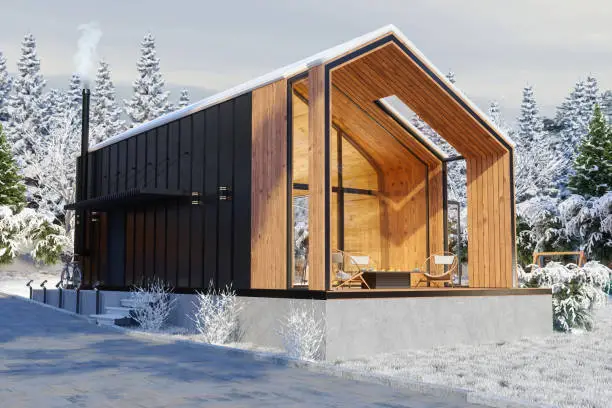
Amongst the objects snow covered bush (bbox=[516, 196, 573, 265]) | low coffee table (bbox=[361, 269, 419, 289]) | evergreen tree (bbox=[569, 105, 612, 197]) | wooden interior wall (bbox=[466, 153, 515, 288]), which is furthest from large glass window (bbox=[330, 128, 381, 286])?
evergreen tree (bbox=[569, 105, 612, 197])

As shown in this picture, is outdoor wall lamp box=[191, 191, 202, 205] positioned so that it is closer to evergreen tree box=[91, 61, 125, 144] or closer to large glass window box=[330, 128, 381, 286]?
large glass window box=[330, 128, 381, 286]

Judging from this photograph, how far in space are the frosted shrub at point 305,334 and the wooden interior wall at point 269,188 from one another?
1.16 meters

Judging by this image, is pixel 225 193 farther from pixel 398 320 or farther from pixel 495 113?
pixel 495 113

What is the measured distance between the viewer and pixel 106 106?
4759 centimetres

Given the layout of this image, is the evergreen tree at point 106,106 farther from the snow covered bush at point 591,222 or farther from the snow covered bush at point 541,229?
the snow covered bush at point 591,222

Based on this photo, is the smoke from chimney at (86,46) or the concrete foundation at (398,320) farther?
the smoke from chimney at (86,46)

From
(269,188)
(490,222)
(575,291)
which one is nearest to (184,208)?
(269,188)

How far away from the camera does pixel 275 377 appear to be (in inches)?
324

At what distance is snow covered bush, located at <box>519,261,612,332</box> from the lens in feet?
45.1

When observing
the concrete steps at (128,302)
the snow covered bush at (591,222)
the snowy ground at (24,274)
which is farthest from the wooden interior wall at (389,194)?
the snowy ground at (24,274)

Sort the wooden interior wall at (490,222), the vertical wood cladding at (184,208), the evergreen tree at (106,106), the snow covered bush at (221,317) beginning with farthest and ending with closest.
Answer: the evergreen tree at (106,106)
the wooden interior wall at (490,222)
the vertical wood cladding at (184,208)
the snow covered bush at (221,317)

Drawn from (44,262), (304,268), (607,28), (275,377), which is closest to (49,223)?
(44,262)

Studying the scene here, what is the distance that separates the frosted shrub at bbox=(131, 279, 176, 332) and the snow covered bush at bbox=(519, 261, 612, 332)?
7.50m

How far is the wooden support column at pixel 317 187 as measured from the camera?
34.4 feet
